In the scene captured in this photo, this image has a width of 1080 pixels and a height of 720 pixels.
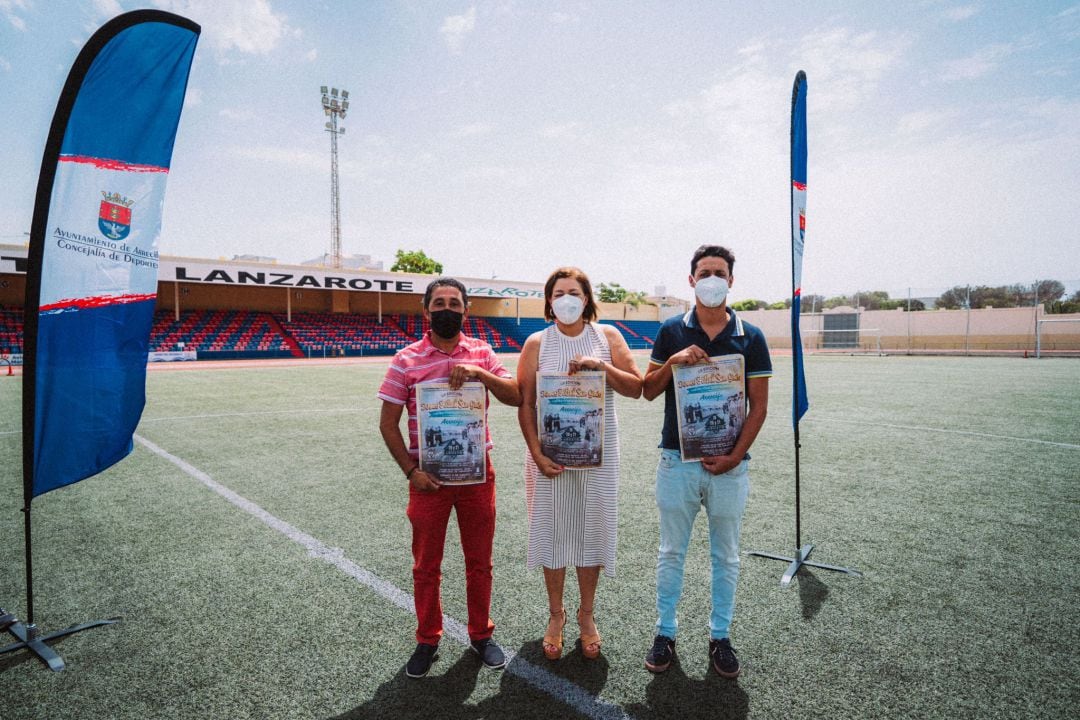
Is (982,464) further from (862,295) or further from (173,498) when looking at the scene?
(862,295)

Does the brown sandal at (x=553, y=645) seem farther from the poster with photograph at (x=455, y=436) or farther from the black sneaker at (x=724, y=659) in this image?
the poster with photograph at (x=455, y=436)

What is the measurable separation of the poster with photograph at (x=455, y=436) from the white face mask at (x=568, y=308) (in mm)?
510

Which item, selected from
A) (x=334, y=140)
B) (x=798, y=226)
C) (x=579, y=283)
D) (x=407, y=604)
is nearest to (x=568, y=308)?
(x=579, y=283)

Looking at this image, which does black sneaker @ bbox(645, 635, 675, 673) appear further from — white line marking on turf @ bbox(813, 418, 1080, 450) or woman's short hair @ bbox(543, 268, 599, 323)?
white line marking on turf @ bbox(813, 418, 1080, 450)

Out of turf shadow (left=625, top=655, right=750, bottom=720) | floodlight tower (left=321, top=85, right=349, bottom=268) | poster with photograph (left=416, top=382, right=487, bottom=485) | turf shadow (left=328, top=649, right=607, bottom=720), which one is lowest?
turf shadow (left=625, top=655, right=750, bottom=720)

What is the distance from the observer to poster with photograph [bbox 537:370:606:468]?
8.53ft

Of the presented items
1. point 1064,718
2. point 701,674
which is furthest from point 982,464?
point 701,674

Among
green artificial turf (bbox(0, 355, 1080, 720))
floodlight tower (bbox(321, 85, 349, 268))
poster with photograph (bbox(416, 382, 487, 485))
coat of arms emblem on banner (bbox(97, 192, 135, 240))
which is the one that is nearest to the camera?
green artificial turf (bbox(0, 355, 1080, 720))

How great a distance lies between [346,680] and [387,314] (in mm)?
42865

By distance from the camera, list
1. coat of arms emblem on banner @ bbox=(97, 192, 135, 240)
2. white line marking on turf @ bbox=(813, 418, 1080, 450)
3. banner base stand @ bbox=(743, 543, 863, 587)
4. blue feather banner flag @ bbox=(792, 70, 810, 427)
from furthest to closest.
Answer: white line marking on turf @ bbox=(813, 418, 1080, 450)
banner base stand @ bbox=(743, 543, 863, 587)
blue feather banner flag @ bbox=(792, 70, 810, 427)
coat of arms emblem on banner @ bbox=(97, 192, 135, 240)

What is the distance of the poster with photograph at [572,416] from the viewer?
8.53ft

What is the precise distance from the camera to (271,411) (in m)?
10.9

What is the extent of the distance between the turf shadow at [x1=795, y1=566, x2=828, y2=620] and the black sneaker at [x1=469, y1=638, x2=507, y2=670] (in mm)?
1747

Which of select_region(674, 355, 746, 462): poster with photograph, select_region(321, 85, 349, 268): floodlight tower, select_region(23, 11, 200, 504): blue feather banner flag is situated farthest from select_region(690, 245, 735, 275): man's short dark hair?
select_region(321, 85, 349, 268): floodlight tower
